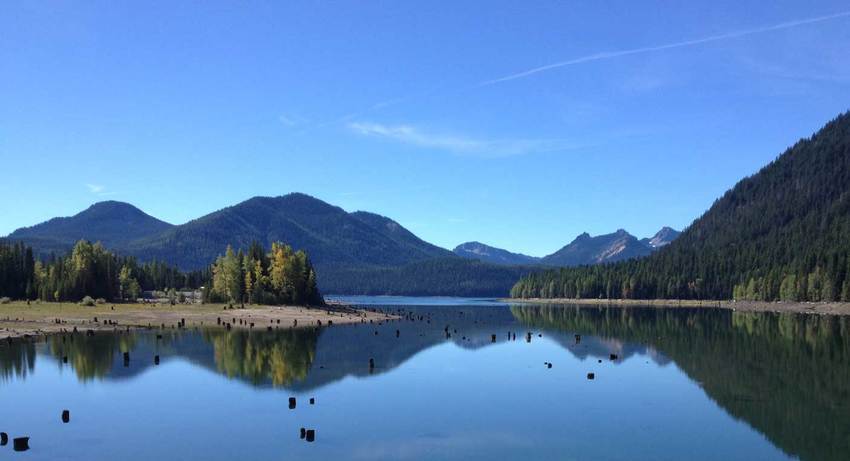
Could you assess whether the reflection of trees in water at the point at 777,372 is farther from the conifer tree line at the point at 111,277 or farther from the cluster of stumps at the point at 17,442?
the conifer tree line at the point at 111,277

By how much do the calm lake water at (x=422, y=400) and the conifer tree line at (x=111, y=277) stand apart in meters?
68.5

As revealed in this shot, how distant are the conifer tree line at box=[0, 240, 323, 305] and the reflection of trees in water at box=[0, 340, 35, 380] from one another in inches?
3012

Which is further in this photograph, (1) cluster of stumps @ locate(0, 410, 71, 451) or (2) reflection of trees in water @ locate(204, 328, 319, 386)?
(2) reflection of trees in water @ locate(204, 328, 319, 386)

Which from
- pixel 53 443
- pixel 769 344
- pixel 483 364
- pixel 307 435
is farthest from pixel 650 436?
pixel 769 344

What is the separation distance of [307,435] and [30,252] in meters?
155

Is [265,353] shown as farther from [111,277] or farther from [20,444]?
[111,277]

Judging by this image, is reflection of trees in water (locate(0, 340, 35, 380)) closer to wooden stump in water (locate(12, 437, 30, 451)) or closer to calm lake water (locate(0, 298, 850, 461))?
calm lake water (locate(0, 298, 850, 461))

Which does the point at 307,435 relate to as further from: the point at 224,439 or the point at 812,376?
the point at 812,376

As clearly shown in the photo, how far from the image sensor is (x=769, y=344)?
9119cm

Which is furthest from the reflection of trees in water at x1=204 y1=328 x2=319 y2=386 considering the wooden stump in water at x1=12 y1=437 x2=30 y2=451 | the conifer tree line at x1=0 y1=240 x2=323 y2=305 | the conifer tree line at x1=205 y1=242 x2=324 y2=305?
the conifer tree line at x1=0 y1=240 x2=323 y2=305

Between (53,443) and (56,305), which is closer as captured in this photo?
(53,443)

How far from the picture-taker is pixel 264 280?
16375 centimetres

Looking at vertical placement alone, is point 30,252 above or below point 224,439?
above

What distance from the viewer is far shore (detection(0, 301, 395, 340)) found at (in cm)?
10581
